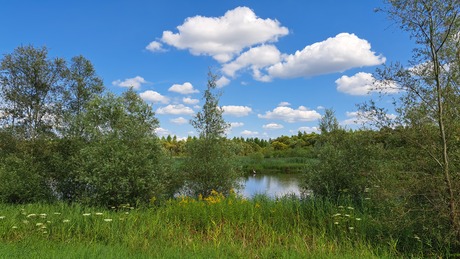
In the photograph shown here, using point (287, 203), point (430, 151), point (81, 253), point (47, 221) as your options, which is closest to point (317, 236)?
point (287, 203)

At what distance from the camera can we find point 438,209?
5617mm

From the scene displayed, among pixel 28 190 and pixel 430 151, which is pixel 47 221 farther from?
pixel 430 151

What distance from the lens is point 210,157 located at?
12023 millimetres

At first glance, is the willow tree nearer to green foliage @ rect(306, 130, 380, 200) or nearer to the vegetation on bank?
the vegetation on bank

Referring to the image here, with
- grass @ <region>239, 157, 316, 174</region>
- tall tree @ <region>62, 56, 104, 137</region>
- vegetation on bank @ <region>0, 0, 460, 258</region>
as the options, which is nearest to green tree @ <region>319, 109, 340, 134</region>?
vegetation on bank @ <region>0, 0, 460, 258</region>

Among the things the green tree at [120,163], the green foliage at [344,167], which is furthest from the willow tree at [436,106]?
the green tree at [120,163]

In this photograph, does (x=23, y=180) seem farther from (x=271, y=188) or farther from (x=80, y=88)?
(x=271, y=188)

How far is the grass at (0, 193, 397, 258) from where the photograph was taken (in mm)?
5266

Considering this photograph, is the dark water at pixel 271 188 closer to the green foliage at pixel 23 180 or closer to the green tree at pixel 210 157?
the green tree at pixel 210 157

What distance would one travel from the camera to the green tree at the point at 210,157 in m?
11.8

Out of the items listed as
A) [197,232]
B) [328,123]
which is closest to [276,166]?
[328,123]

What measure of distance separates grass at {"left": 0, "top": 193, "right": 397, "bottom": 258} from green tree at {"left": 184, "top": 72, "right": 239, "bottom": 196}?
331 centimetres

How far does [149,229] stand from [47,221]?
199cm

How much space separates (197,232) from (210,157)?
5372 millimetres
